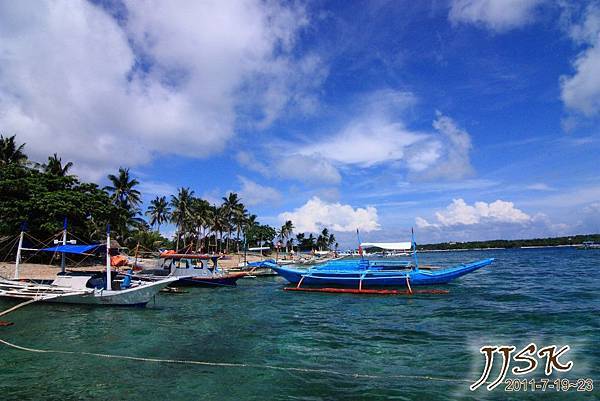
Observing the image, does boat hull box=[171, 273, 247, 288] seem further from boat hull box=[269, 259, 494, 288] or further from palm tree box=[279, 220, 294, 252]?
palm tree box=[279, 220, 294, 252]

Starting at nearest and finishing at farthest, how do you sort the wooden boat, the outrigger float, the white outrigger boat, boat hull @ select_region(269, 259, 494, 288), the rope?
the rope, the white outrigger boat, the outrigger float, boat hull @ select_region(269, 259, 494, 288), the wooden boat

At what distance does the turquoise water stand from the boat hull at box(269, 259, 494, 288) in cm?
578

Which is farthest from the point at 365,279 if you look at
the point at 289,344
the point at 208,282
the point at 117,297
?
the point at 117,297

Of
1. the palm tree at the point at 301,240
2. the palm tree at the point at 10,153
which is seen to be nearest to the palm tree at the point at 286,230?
the palm tree at the point at 301,240

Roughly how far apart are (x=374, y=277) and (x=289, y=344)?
59.9ft

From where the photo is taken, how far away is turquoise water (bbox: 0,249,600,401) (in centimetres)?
930

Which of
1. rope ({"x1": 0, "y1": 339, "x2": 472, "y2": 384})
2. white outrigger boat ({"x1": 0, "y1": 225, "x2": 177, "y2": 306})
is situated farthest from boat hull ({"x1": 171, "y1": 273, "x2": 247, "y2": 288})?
rope ({"x1": 0, "y1": 339, "x2": 472, "y2": 384})

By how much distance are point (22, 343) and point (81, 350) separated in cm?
275

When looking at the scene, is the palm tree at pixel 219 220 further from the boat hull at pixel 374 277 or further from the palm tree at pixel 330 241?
the palm tree at pixel 330 241

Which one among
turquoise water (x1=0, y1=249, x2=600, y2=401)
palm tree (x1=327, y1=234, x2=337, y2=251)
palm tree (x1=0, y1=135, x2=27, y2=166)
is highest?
palm tree (x1=0, y1=135, x2=27, y2=166)

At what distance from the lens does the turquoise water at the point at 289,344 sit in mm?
9305

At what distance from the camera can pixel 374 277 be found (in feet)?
101

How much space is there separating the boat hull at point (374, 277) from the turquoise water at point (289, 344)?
5775 millimetres

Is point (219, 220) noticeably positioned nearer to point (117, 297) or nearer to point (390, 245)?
point (390, 245)
